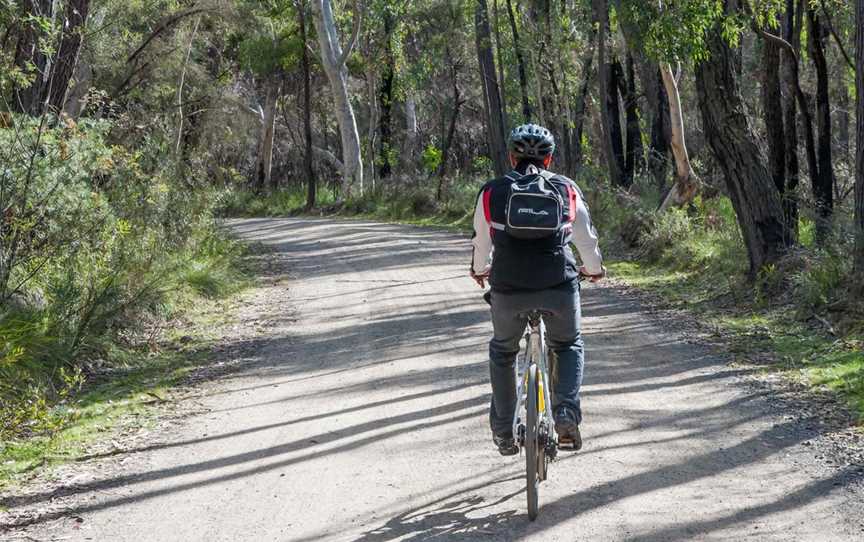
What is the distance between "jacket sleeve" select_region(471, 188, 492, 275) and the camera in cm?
583

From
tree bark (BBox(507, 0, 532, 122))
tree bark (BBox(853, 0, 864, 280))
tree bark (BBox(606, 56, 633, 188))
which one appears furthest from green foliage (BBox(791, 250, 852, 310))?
tree bark (BBox(507, 0, 532, 122))

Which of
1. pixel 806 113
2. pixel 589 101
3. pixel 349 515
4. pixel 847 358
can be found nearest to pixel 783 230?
pixel 847 358

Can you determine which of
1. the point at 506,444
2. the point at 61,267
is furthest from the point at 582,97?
the point at 506,444

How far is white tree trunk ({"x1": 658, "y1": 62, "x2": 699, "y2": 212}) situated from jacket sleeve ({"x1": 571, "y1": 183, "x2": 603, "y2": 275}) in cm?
1299

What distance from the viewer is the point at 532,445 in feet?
18.3

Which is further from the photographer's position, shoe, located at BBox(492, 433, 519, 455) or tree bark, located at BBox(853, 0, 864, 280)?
tree bark, located at BBox(853, 0, 864, 280)

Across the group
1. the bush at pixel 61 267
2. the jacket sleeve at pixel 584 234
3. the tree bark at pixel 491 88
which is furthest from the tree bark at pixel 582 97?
the jacket sleeve at pixel 584 234

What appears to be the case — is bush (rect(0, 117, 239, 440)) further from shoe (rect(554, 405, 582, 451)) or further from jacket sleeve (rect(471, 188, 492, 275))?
shoe (rect(554, 405, 582, 451))

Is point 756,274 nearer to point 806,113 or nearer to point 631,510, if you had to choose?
point 806,113

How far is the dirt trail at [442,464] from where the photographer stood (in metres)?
5.73

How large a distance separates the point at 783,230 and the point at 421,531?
9.49m

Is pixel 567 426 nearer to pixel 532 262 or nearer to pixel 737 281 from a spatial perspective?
pixel 532 262

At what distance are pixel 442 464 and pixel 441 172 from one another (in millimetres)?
29175

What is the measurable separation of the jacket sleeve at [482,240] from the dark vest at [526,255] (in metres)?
0.06
